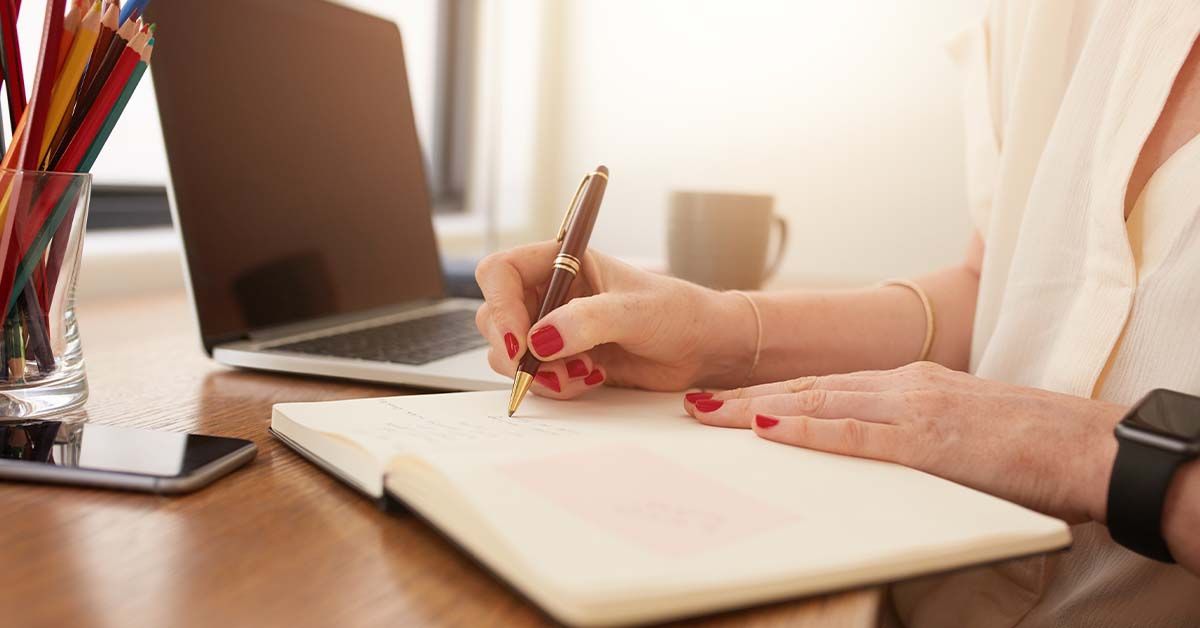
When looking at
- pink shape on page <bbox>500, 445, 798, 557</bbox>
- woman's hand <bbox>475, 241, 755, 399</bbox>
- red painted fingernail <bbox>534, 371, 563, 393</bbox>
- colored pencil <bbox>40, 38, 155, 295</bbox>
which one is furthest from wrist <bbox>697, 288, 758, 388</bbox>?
colored pencil <bbox>40, 38, 155, 295</bbox>

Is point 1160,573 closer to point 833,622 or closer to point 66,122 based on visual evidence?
point 833,622

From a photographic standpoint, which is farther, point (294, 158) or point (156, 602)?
point (294, 158)

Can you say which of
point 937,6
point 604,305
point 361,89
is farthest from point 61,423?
point 937,6

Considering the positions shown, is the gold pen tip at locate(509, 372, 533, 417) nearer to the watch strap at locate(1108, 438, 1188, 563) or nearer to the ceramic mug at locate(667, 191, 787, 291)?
the watch strap at locate(1108, 438, 1188, 563)

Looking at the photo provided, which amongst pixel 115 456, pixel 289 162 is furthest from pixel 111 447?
pixel 289 162

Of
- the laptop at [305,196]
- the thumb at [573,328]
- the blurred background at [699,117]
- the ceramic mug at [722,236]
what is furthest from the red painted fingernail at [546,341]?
the blurred background at [699,117]

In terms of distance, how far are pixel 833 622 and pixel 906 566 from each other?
4 centimetres

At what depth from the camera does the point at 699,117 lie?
1.89 metres

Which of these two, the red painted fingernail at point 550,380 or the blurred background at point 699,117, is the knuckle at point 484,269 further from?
the blurred background at point 699,117

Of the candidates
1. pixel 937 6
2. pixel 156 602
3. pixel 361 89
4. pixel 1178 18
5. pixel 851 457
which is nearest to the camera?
pixel 156 602

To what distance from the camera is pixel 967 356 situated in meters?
0.80

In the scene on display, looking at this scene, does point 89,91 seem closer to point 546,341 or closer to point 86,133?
point 86,133

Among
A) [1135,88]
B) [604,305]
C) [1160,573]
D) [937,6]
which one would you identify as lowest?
[1160,573]

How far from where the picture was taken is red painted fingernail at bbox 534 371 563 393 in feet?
1.83
